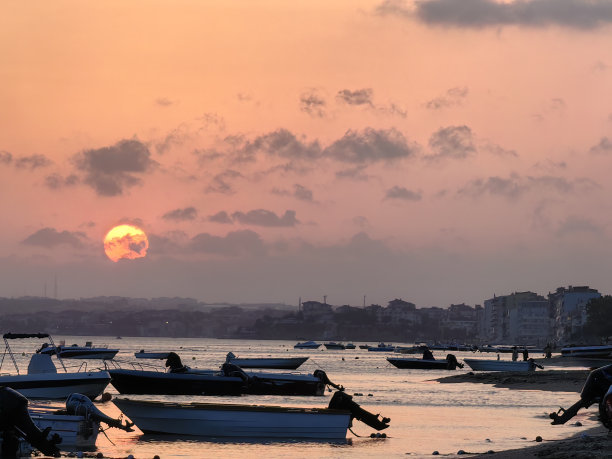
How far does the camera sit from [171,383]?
196 feet

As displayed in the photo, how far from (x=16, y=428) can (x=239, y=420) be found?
9.98 metres

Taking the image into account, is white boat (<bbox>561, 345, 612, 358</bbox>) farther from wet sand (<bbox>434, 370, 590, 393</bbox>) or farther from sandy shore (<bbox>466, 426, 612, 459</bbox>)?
sandy shore (<bbox>466, 426, 612, 459</bbox>)

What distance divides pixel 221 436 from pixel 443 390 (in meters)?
43.3

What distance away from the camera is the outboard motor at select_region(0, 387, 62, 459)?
94.2ft

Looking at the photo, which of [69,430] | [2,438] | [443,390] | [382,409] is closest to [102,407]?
[382,409]

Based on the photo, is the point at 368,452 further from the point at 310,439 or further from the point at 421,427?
the point at 421,427

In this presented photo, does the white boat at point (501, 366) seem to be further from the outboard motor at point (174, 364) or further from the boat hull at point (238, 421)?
the boat hull at point (238, 421)

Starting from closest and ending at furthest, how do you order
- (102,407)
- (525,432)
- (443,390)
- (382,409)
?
(525,432), (102,407), (382,409), (443,390)

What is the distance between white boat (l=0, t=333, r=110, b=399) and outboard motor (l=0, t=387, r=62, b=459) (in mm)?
20500

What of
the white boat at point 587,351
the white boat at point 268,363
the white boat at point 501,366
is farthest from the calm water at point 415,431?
the white boat at point 587,351

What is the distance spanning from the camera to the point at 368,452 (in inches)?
1411

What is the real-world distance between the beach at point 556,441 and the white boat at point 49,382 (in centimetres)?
2373

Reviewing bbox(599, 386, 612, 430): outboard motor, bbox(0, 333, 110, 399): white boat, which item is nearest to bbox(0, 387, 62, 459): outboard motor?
bbox(599, 386, 612, 430): outboard motor

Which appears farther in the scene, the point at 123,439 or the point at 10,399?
Result: the point at 123,439
